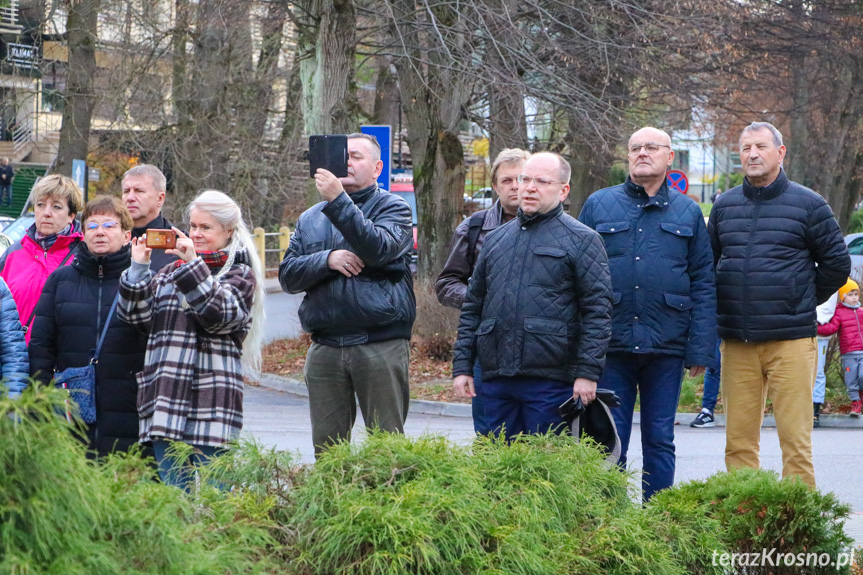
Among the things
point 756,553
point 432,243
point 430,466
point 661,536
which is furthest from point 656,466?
point 432,243

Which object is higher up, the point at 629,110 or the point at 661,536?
the point at 629,110

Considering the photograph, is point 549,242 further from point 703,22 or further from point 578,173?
point 578,173

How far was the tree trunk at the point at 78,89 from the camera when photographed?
2070cm

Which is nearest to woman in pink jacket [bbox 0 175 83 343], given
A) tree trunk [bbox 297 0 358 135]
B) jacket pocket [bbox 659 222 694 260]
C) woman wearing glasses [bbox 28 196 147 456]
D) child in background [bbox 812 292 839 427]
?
woman wearing glasses [bbox 28 196 147 456]

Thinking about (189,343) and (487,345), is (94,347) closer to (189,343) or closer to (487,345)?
(189,343)

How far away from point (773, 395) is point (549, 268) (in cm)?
185

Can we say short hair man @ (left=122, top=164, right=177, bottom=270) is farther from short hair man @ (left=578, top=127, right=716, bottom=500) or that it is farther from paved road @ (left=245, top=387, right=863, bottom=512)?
short hair man @ (left=578, top=127, right=716, bottom=500)

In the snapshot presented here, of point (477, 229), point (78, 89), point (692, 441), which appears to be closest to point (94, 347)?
point (477, 229)

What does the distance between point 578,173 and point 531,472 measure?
19.3m

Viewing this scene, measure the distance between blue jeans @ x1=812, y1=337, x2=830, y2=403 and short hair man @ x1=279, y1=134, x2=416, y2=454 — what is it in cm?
715

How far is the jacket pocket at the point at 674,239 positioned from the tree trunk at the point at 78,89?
1719cm

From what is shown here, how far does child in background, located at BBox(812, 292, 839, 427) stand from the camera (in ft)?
35.9

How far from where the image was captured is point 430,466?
3436 millimetres

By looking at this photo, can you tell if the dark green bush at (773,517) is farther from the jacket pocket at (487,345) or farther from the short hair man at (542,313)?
the jacket pocket at (487,345)
